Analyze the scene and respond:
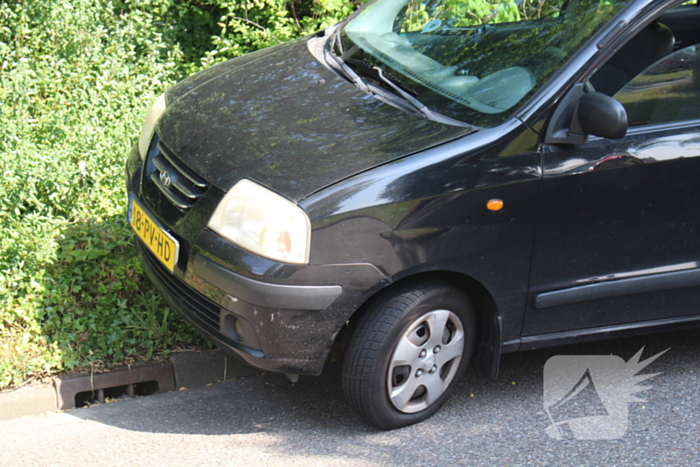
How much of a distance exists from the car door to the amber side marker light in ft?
0.58

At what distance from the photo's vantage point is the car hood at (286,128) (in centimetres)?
286

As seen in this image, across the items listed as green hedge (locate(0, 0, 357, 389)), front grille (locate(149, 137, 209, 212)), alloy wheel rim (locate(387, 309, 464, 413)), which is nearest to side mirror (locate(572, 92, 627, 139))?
alloy wheel rim (locate(387, 309, 464, 413))

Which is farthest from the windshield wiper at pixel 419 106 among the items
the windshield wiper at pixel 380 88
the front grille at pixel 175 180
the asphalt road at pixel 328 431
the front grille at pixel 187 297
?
the asphalt road at pixel 328 431

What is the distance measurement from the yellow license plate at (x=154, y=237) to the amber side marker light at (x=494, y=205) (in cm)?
120

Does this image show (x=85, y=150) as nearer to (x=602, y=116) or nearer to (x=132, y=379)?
(x=132, y=379)

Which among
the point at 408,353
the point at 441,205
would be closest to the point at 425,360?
the point at 408,353

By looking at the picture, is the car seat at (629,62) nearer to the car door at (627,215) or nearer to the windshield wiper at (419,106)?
the car door at (627,215)

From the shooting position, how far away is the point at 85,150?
468 centimetres

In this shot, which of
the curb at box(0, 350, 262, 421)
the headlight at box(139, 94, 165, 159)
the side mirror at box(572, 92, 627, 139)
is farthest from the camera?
the headlight at box(139, 94, 165, 159)

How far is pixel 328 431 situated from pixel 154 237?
108 cm

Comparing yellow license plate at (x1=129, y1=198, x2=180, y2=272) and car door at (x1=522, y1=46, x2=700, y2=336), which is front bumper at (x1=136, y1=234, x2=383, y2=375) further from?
car door at (x1=522, y1=46, x2=700, y2=336)

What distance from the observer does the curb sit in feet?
11.0

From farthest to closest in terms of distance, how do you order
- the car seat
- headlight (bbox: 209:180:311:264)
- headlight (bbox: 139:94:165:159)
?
Answer: headlight (bbox: 139:94:165:159)
the car seat
headlight (bbox: 209:180:311:264)

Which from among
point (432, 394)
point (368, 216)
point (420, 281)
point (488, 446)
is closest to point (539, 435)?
point (488, 446)
